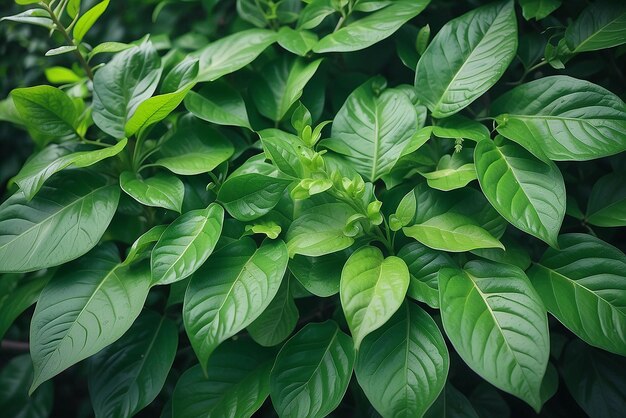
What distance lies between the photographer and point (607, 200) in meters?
0.96

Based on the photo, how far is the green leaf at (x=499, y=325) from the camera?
672 mm

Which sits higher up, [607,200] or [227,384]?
[607,200]

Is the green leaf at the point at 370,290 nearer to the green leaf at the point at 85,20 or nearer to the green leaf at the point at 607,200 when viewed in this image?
the green leaf at the point at 607,200

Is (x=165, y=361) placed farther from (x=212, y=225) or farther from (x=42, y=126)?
(x=42, y=126)

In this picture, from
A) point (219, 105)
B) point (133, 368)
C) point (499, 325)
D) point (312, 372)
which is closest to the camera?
point (499, 325)

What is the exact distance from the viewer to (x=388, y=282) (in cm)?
75

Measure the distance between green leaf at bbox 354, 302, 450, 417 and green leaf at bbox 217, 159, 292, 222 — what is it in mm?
279

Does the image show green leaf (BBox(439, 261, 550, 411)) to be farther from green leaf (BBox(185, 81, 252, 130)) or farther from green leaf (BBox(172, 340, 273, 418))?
green leaf (BBox(185, 81, 252, 130))

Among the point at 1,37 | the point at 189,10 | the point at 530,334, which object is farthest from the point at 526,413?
the point at 1,37

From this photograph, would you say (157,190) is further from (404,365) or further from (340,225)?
(404,365)

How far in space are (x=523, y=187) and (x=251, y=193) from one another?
1.47 ft

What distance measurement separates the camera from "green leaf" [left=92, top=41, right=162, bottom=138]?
1.00 metres

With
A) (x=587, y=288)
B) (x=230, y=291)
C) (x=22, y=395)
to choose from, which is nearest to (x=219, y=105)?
(x=230, y=291)

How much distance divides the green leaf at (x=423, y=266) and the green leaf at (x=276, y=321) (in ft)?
0.69
